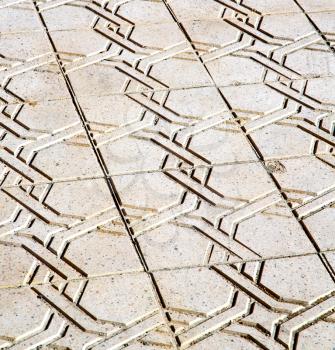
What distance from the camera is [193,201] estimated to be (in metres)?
4.44

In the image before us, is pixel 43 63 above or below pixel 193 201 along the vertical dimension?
above

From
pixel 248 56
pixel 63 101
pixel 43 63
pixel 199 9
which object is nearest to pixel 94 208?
pixel 63 101

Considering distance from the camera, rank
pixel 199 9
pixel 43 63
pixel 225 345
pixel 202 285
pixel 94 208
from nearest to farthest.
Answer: pixel 225 345 < pixel 202 285 < pixel 94 208 < pixel 43 63 < pixel 199 9

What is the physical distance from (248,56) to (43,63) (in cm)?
162

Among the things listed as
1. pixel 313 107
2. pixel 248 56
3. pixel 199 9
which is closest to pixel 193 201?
pixel 313 107

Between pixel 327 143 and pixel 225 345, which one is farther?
A: pixel 327 143

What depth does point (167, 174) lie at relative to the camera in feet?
15.1

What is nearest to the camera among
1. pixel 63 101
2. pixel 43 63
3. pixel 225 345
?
pixel 225 345

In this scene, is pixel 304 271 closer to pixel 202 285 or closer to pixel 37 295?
pixel 202 285

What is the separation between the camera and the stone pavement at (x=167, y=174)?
3.78m

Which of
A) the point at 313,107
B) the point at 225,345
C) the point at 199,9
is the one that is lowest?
the point at 225,345

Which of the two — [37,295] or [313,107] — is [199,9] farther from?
[37,295]

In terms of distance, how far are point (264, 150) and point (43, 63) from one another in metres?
1.90

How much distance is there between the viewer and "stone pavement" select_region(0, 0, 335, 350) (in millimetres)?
3775
